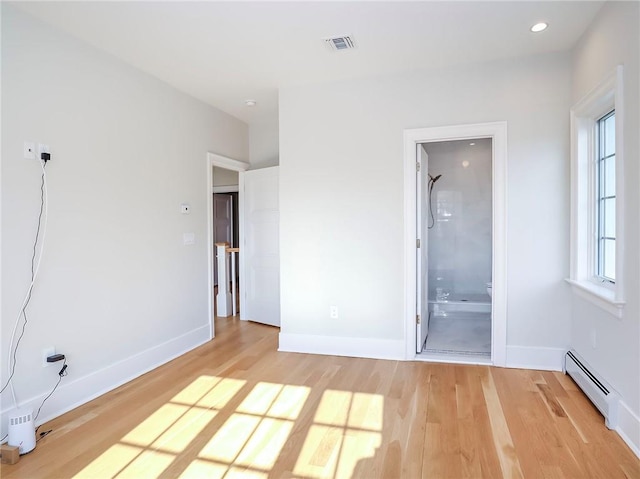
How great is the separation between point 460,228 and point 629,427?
3.95m

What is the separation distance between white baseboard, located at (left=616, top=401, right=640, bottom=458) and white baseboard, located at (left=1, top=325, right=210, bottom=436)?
11.1ft

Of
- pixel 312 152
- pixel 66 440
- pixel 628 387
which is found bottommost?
pixel 66 440

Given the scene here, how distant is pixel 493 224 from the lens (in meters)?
3.41

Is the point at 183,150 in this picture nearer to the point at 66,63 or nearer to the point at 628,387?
the point at 66,63

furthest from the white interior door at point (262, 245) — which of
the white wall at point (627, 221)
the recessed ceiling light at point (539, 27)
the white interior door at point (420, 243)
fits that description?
the white wall at point (627, 221)

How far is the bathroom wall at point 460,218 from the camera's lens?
5.79 m

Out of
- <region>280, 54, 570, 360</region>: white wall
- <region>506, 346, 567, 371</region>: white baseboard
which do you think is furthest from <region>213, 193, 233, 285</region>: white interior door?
<region>506, 346, 567, 371</region>: white baseboard

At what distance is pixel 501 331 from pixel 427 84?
223cm

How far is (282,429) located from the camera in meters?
2.41

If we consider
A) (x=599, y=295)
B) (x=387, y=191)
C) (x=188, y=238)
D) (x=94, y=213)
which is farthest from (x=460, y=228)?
(x=94, y=213)

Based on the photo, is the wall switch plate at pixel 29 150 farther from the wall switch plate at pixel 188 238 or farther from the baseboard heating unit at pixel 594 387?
the baseboard heating unit at pixel 594 387

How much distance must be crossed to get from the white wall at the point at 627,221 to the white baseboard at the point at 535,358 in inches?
23.3

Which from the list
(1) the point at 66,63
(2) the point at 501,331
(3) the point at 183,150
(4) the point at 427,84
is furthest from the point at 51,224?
(2) the point at 501,331

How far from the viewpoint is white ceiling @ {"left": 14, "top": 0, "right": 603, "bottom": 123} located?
2.51 metres
